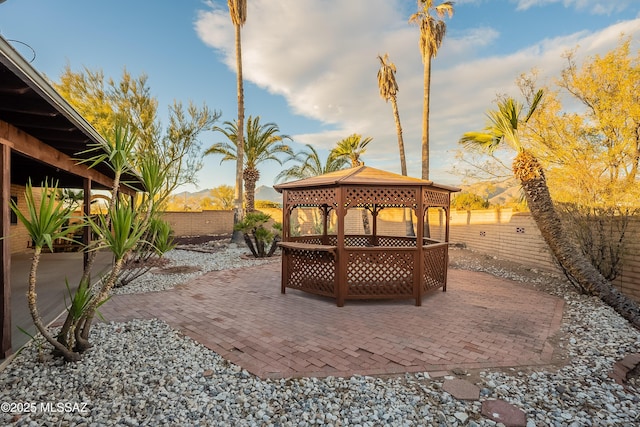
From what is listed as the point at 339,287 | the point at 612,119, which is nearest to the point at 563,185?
the point at 612,119

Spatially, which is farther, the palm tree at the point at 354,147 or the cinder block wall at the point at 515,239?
the palm tree at the point at 354,147

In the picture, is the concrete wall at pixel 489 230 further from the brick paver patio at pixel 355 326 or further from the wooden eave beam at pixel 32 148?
the wooden eave beam at pixel 32 148

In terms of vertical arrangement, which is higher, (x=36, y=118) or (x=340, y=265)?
(x=36, y=118)

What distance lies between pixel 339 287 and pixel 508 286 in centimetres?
389

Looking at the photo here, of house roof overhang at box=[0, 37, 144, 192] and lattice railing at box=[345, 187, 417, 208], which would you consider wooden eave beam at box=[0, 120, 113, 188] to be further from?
lattice railing at box=[345, 187, 417, 208]

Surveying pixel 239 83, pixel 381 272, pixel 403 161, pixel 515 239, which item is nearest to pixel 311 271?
pixel 381 272

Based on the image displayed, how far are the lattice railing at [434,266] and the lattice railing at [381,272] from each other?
1.13 feet

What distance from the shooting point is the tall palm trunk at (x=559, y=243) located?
492 centimetres

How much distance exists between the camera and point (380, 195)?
16.2ft

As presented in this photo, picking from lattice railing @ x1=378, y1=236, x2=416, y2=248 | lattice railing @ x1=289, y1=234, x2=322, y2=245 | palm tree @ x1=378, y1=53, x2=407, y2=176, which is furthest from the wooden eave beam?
palm tree @ x1=378, y1=53, x2=407, y2=176

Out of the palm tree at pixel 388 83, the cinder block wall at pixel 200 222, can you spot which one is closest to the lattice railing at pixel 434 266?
the palm tree at pixel 388 83

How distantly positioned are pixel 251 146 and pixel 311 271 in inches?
442

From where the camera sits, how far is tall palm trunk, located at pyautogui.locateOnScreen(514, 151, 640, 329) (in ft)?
16.1

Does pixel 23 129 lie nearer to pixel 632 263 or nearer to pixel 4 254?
pixel 4 254
